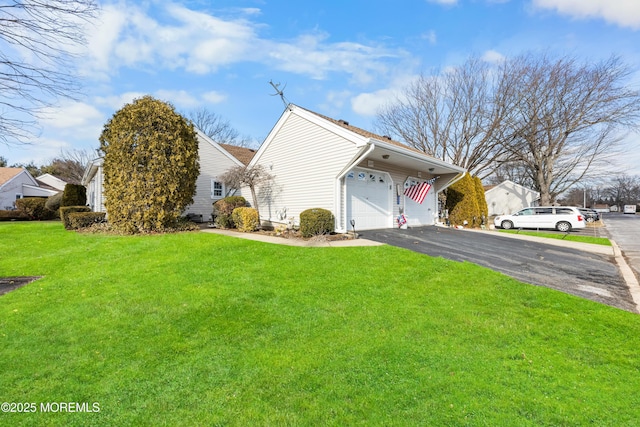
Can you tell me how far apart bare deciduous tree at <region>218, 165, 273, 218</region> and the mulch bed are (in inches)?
318

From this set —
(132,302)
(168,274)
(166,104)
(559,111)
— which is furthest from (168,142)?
(559,111)

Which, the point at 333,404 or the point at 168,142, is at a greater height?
the point at 168,142

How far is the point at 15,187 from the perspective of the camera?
88.9ft

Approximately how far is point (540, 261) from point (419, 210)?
7.31 m

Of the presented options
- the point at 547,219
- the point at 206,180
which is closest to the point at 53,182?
the point at 206,180

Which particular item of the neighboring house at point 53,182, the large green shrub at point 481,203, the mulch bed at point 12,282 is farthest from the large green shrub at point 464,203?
the neighboring house at point 53,182

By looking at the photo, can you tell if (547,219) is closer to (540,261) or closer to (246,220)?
(540,261)

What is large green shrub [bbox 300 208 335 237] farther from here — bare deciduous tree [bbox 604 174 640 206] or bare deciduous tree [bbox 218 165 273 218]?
bare deciduous tree [bbox 604 174 640 206]

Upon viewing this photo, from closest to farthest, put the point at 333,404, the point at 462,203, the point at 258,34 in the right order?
the point at 333,404, the point at 258,34, the point at 462,203

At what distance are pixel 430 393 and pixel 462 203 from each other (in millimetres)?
15681

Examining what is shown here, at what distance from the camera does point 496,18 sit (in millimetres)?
10922

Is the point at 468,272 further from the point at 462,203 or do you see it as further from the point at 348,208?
Answer: the point at 462,203

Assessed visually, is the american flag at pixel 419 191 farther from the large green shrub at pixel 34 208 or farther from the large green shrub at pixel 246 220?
the large green shrub at pixel 34 208

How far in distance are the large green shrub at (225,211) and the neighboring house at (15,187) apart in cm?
2620
